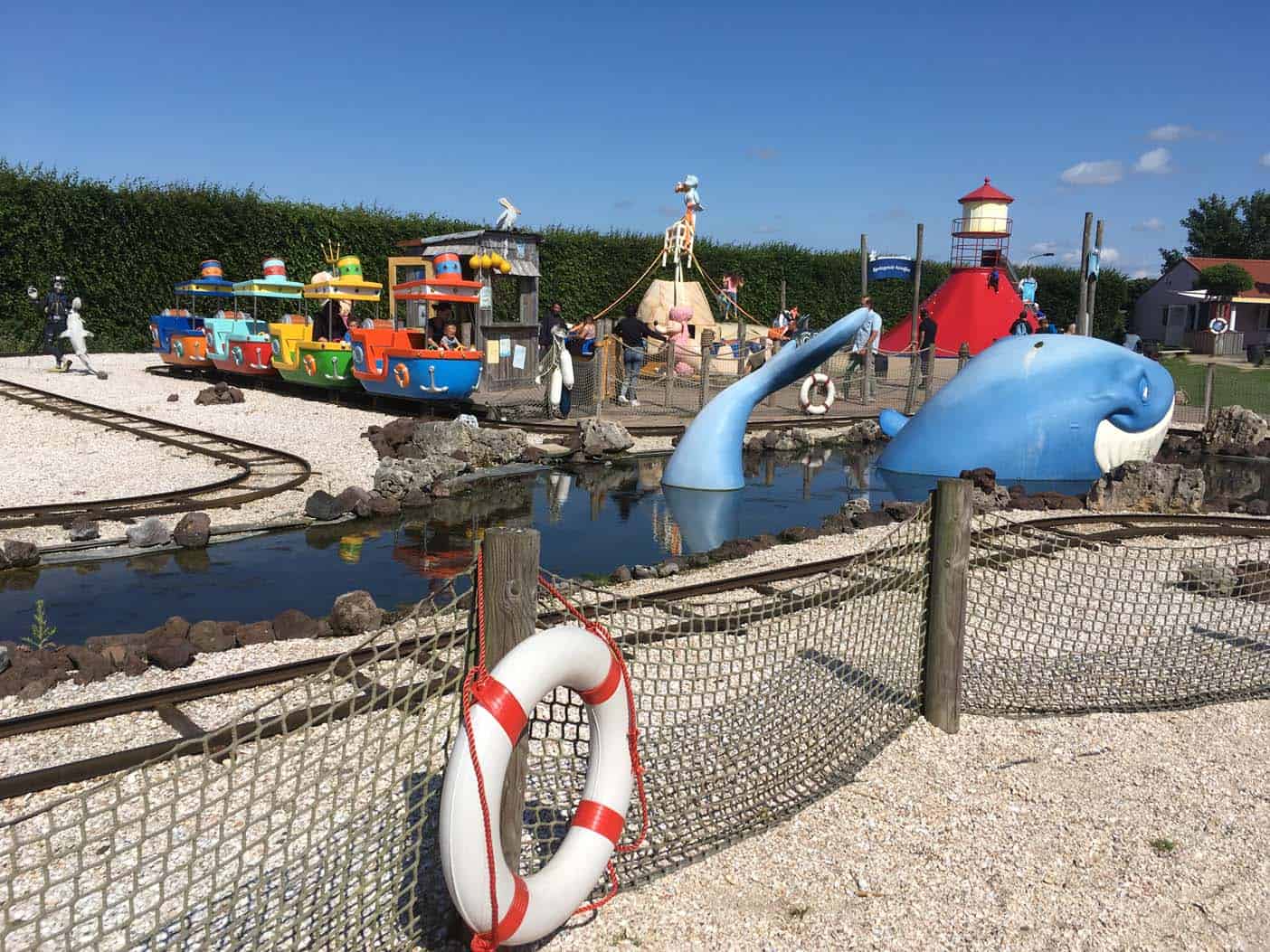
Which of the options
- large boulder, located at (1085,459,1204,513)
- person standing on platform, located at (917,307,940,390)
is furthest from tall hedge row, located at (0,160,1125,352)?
large boulder, located at (1085,459,1204,513)

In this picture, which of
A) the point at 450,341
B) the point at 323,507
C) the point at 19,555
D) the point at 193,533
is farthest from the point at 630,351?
the point at 19,555

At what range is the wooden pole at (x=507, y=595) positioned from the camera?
10.0 feet

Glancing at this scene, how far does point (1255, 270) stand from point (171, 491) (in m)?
46.3

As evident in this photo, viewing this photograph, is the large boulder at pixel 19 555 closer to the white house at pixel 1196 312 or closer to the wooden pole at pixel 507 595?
the wooden pole at pixel 507 595

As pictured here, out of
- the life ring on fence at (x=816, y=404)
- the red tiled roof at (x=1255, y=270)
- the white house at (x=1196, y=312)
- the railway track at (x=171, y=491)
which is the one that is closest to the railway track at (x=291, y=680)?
the railway track at (x=171, y=491)

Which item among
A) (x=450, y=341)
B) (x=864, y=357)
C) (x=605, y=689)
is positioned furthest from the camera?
(x=864, y=357)

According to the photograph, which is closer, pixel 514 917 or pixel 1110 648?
pixel 514 917

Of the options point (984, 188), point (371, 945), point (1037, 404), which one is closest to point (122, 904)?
point (371, 945)

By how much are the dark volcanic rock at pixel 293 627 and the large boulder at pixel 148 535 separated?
117 inches

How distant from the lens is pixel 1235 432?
56.2 ft

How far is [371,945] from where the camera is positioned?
3080mm

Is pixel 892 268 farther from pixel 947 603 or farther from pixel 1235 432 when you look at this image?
pixel 947 603

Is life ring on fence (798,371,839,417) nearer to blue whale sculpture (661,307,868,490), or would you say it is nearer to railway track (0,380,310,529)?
blue whale sculpture (661,307,868,490)

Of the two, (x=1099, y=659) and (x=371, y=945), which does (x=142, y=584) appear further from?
(x=1099, y=659)
